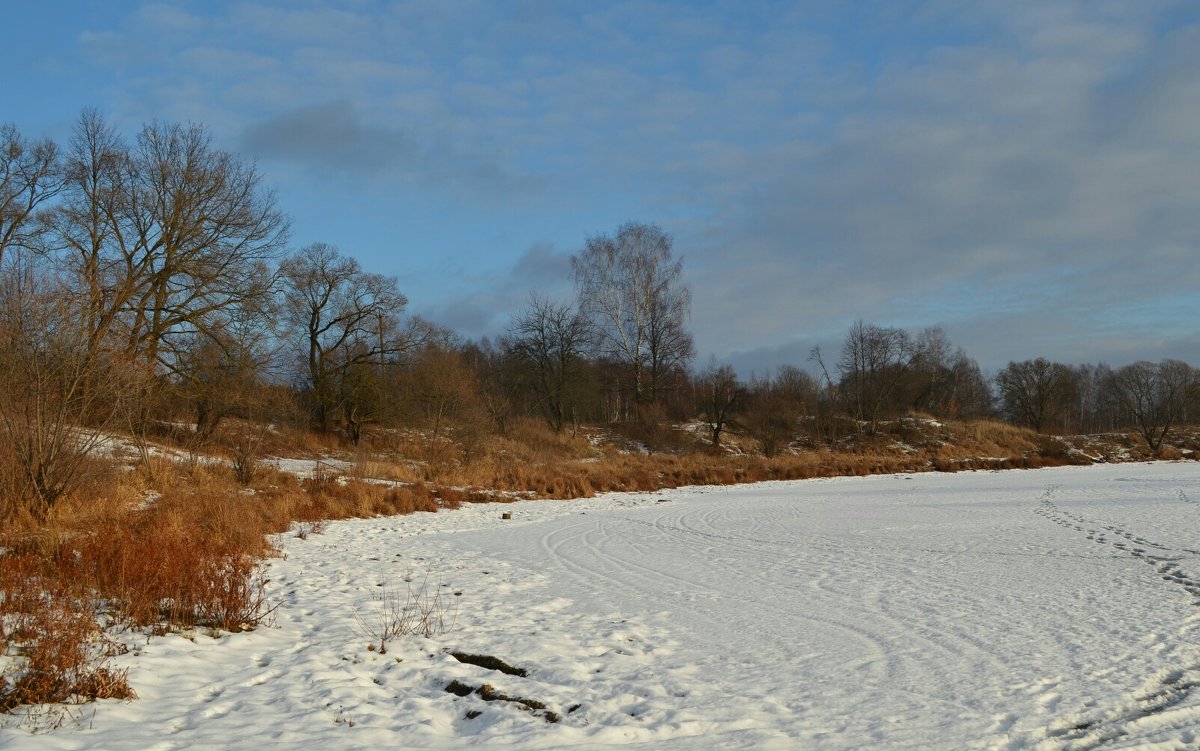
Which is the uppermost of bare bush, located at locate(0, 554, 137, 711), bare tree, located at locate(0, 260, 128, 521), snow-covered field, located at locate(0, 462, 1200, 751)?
bare tree, located at locate(0, 260, 128, 521)

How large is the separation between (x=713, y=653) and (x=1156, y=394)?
72.7 meters

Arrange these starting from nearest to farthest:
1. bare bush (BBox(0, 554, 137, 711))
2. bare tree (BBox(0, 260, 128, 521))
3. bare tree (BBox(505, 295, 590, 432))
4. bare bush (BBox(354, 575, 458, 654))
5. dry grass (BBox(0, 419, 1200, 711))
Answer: bare bush (BBox(0, 554, 137, 711))
dry grass (BBox(0, 419, 1200, 711))
bare bush (BBox(354, 575, 458, 654))
bare tree (BBox(0, 260, 128, 521))
bare tree (BBox(505, 295, 590, 432))

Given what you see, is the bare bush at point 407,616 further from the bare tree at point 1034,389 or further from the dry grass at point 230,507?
the bare tree at point 1034,389

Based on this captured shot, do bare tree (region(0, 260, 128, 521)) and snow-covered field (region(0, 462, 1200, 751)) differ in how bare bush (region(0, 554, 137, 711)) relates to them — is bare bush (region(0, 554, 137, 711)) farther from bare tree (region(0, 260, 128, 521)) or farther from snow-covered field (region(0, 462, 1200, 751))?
bare tree (region(0, 260, 128, 521))

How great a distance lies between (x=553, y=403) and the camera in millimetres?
47750

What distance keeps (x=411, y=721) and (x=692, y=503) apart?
2078 centimetres

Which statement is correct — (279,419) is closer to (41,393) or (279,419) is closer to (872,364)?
(41,393)

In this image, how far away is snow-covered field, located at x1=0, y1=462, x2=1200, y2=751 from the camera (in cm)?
552

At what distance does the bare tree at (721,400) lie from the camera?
5006 cm

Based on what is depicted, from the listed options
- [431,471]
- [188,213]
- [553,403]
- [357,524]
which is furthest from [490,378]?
[357,524]

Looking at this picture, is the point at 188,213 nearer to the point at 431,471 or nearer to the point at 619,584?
the point at 431,471

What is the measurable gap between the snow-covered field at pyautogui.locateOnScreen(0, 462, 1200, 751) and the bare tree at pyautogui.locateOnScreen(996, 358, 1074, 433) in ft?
198

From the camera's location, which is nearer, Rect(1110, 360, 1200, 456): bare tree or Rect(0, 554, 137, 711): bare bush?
Rect(0, 554, 137, 711): bare bush

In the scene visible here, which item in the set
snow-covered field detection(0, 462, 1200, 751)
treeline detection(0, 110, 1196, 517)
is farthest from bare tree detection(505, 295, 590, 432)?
snow-covered field detection(0, 462, 1200, 751)
